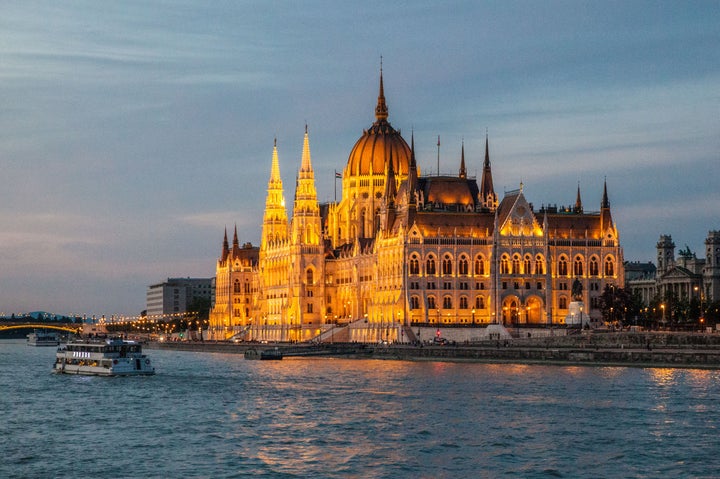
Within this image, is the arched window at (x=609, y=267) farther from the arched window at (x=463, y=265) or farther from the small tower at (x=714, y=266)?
the small tower at (x=714, y=266)

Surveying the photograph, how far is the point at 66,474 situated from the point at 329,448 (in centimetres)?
1352

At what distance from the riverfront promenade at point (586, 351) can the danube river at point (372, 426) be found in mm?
3631

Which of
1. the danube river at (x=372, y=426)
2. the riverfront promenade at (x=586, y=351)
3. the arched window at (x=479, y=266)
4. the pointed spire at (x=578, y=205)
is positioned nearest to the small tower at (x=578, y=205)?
the pointed spire at (x=578, y=205)

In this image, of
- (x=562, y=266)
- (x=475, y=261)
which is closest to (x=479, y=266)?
(x=475, y=261)

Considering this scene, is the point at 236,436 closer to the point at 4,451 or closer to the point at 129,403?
the point at 4,451

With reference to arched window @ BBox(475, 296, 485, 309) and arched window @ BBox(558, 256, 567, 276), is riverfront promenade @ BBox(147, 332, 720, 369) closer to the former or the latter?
arched window @ BBox(475, 296, 485, 309)

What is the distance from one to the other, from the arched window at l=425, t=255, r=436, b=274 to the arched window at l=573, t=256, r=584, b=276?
1913 cm

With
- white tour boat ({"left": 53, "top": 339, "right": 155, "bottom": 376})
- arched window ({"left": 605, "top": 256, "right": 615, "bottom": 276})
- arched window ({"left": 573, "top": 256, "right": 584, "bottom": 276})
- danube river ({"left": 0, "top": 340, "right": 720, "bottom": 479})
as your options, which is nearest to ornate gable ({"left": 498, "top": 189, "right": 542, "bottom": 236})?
arched window ({"left": 573, "top": 256, "right": 584, "bottom": 276})

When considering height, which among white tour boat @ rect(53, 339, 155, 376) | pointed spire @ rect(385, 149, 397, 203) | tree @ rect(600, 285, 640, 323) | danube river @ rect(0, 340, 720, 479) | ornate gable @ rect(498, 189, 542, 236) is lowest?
danube river @ rect(0, 340, 720, 479)

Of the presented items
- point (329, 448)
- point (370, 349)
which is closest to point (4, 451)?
point (329, 448)

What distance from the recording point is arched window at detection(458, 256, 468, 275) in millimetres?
172375

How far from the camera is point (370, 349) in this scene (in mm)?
159500

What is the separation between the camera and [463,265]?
172625 mm

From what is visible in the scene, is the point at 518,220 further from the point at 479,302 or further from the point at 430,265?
the point at 430,265
